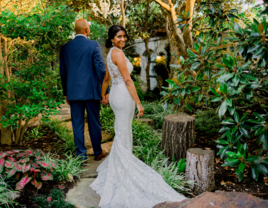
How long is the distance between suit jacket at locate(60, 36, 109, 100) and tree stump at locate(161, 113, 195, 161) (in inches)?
48.9

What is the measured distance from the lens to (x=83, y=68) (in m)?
3.36

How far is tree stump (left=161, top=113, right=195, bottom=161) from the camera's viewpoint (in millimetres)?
3607

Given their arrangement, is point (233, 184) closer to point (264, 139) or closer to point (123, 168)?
point (123, 168)

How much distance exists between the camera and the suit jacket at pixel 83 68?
131 inches

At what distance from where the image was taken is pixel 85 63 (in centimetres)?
335

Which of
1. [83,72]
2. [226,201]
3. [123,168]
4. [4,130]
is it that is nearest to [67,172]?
[123,168]

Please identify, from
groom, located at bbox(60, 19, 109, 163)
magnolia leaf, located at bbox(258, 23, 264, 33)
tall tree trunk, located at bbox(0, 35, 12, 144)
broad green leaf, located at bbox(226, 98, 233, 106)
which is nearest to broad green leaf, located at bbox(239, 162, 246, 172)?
broad green leaf, located at bbox(226, 98, 233, 106)

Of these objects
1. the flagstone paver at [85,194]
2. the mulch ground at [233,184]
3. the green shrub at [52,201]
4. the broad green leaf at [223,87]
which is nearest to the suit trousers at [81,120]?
the flagstone paver at [85,194]

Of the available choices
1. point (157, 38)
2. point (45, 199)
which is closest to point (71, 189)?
point (45, 199)

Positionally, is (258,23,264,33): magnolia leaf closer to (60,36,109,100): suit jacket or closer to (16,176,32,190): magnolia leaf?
(60,36,109,100): suit jacket

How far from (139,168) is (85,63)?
167cm

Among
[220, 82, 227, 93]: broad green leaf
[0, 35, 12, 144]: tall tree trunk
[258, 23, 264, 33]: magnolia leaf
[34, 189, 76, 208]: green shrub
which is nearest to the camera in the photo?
[258, 23, 264, 33]: magnolia leaf

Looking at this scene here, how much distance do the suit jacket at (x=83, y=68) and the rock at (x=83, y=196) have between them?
123 cm

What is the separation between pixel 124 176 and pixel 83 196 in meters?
0.53
